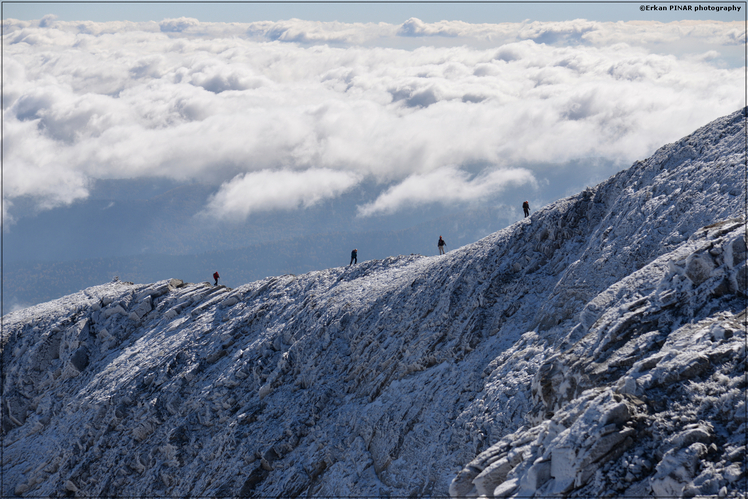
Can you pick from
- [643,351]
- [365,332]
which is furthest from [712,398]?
[365,332]

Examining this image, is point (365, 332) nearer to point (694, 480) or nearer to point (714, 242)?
Answer: point (714, 242)

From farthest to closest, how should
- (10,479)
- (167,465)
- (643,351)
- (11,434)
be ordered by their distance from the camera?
1. (11,434)
2. (10,479)
3. (167,465)
4. (643,351)

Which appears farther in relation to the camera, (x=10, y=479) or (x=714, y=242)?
(x=10, y=479)

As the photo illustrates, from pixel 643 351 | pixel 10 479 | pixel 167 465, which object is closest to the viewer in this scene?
pixel 643 351

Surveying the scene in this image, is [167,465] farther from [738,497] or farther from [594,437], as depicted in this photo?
[738,497]

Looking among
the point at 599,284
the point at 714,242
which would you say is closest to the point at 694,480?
the point at 714,242

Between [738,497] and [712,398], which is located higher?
[712,398]

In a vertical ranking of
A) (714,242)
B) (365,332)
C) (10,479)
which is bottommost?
(10,479)
